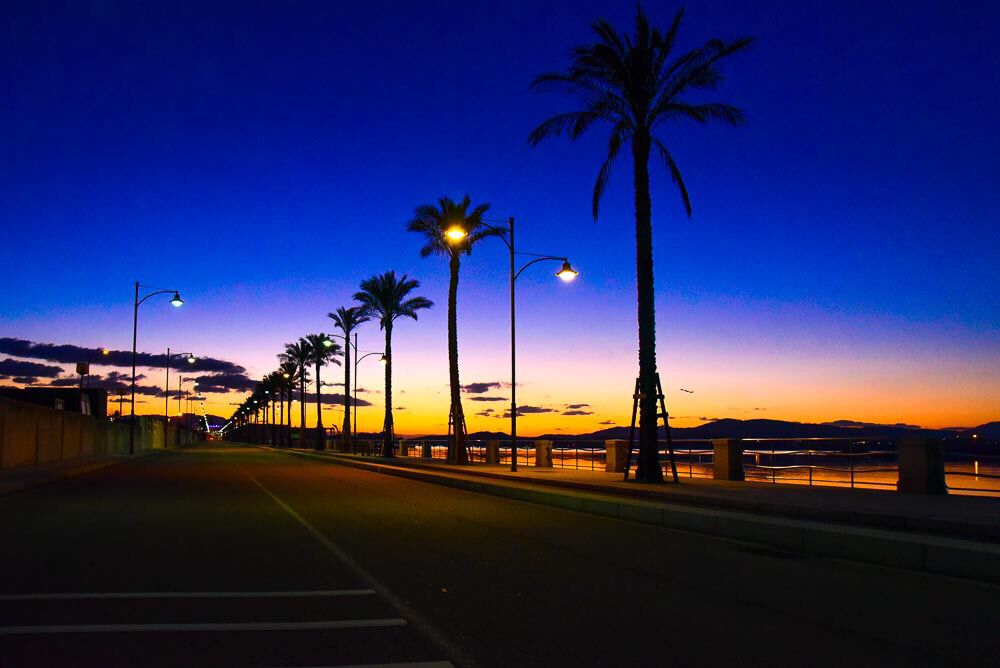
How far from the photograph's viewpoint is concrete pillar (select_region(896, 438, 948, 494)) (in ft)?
61.7

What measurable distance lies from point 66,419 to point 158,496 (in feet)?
84.3

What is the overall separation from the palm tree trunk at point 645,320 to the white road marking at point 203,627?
17.4 m

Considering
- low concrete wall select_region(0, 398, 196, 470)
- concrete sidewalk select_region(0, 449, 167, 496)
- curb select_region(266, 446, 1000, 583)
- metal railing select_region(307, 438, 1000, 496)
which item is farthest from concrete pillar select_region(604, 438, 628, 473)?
low concrete wall select_region(0, 398, 196, 470)

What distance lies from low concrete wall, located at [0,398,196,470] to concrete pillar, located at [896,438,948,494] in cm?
2984

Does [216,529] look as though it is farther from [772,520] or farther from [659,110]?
[659,110]

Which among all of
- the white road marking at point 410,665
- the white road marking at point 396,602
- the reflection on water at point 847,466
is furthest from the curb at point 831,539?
the white road marking at point 410,665

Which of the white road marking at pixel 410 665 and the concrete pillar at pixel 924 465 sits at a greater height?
the concrete pillar at pixel 924 465

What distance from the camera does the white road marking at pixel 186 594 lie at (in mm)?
8219

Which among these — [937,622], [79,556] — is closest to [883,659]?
[937,622]

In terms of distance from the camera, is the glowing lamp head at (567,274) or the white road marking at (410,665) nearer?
the white road marking at (410,665)

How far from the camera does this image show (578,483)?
2384 cm

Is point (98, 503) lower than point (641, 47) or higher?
lower

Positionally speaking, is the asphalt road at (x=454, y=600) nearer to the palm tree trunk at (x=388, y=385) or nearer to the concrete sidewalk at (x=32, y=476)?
the concrete sidewalk at (x=32, y=476)

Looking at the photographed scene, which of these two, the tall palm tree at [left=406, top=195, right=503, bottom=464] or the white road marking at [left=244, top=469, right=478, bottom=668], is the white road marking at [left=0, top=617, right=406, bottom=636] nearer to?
the white road marking at [left=244, top=469, right=478, bottom=668]
